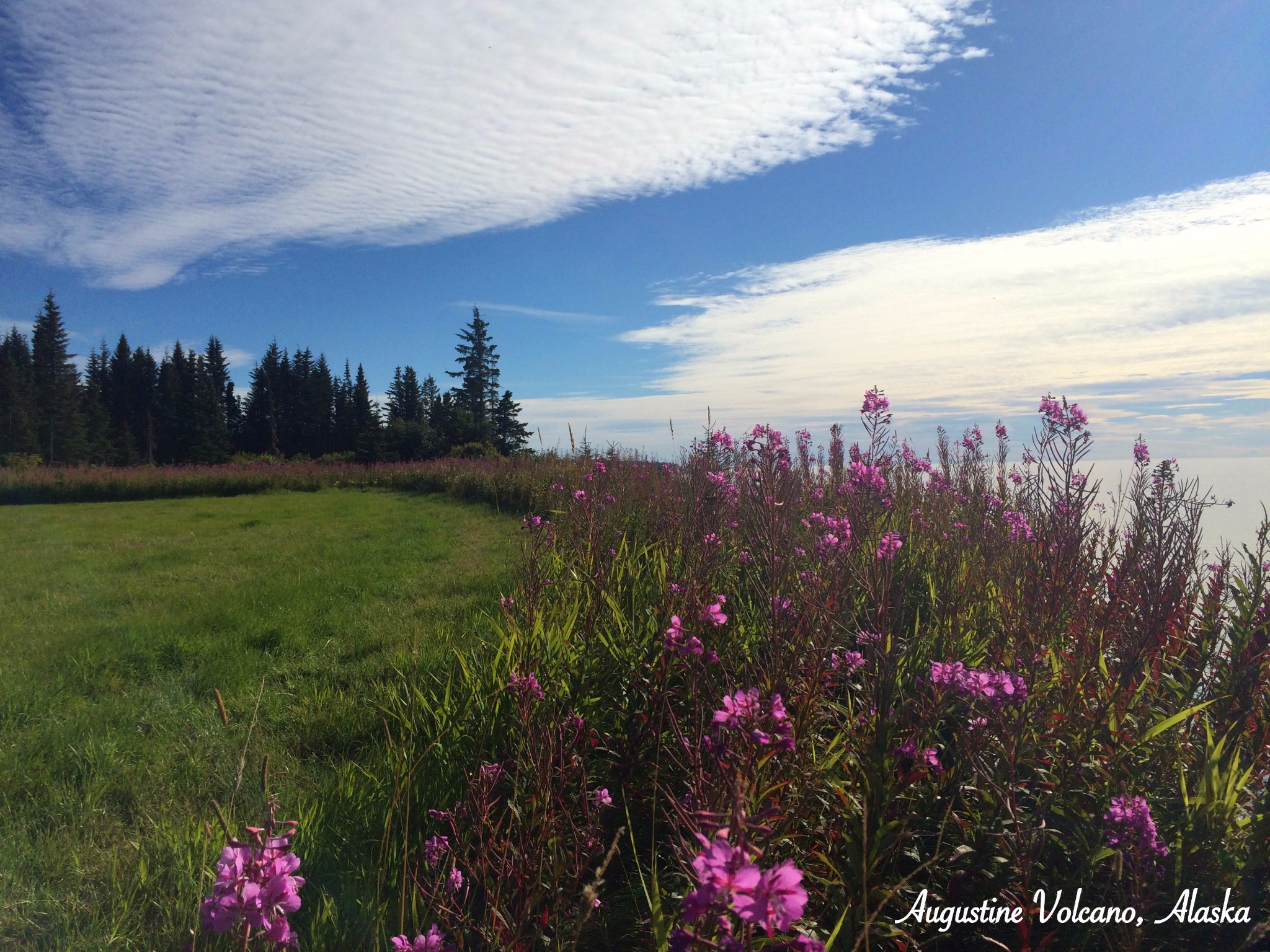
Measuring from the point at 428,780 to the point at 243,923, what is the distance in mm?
1345

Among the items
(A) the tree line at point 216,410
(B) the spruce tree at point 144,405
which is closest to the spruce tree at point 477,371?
(A) the tree line at point 216,410

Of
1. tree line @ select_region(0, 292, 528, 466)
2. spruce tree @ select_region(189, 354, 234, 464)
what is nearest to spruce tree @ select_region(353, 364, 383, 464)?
tree line @ select_region(0, 292, 528, 466)

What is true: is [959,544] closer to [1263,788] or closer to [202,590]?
[1263,788]

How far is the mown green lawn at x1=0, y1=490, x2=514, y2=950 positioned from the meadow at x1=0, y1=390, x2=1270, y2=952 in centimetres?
3

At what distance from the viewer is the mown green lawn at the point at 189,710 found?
75.2 inches

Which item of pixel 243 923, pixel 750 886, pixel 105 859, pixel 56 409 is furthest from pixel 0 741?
pixel 56 409

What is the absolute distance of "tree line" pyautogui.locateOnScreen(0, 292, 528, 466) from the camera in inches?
1258

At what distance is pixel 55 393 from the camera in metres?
33.2

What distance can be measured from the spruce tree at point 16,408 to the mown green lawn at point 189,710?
29199 mm

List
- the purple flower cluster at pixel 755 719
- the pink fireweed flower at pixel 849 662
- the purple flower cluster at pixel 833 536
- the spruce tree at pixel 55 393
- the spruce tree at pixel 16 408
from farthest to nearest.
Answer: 1. the spruce tree at pixel 55 393
2. the spruce tree at pixel 16 408
3. the purple flower cluster at pixel 833 536
4. the pink fireweed flower at pixel 849 662
5. the purple flower cluster at pixel 755 719

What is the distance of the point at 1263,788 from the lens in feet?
6.11

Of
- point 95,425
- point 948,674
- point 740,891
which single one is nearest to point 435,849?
point 740,891

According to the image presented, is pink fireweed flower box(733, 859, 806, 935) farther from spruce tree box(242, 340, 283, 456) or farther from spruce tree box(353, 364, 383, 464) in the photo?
spruce tree box(242, 340, 283, 456)

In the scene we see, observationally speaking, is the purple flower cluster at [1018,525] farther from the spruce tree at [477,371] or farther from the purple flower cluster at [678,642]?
the spruce tree at [477,371]
